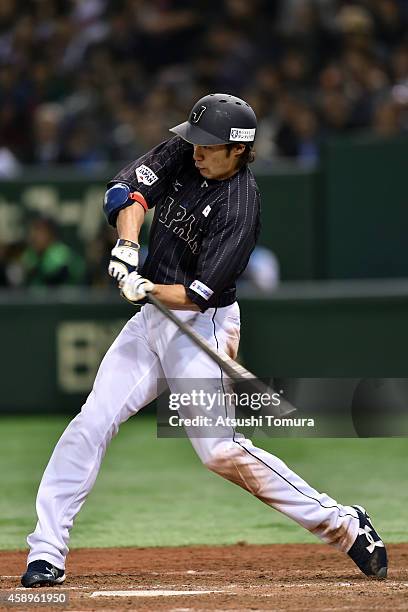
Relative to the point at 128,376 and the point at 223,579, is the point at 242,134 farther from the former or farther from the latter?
the point at 223,579

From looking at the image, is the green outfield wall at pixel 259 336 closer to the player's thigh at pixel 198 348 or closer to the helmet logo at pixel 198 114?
the player's thigh at pixel 198 348

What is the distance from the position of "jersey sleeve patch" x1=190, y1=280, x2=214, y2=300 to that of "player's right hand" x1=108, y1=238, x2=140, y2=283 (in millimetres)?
268

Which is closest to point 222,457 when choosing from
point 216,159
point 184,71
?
point 216,159

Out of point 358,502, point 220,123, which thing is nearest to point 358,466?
point 358,502

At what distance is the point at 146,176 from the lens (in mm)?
5574

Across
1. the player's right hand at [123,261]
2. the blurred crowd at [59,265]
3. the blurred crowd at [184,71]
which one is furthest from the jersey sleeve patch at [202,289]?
the blurred crowd at [184,71]


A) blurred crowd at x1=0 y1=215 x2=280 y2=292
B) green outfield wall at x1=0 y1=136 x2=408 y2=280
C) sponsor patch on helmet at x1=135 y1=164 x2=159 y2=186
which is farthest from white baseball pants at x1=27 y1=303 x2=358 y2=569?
green outfield wall at x1=0 y1=136 x2=408 y2=280

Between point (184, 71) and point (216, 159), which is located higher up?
point (184, 71)

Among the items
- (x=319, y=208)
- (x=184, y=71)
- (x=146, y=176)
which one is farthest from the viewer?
(x=184, y=71)

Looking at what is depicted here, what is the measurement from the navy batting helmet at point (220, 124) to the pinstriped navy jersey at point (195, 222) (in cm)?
19

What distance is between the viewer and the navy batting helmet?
5332 millimetres

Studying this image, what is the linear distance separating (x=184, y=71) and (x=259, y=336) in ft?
14.1

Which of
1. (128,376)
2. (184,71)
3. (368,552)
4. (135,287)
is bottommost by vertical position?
(368,552)

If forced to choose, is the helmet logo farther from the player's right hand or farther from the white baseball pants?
the white baseball pants
